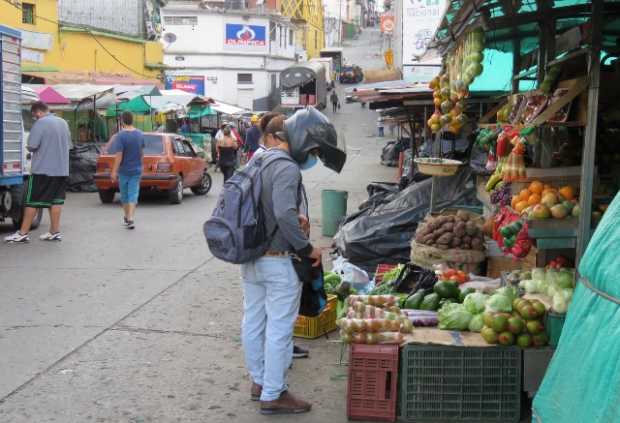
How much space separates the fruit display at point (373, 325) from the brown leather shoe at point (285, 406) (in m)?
0.50

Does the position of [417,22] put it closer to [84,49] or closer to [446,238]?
[84,49]

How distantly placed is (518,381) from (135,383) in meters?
2.66

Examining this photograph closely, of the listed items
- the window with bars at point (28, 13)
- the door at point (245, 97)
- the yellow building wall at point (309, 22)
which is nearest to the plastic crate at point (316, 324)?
the window with bars at point (28, 13)

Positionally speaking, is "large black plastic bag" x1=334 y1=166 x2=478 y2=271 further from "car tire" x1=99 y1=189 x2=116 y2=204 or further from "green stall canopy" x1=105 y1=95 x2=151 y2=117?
"green stall canopy" x1=105 y1=95 x2=151 y2=117

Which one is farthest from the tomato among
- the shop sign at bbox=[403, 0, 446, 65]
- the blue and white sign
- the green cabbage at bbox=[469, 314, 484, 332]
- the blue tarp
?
the blue and white sign

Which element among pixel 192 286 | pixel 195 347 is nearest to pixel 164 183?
pixel 192 286

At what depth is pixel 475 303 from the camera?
212 inches

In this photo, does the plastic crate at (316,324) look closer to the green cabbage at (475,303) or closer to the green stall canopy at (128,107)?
the green cabbage at (475,303)

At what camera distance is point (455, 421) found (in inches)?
190

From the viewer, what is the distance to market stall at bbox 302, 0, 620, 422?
483 centimetres

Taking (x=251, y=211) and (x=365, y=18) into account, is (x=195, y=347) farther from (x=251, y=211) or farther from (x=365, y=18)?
(x=365, y=18)

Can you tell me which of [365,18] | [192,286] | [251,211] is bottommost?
[192,286]

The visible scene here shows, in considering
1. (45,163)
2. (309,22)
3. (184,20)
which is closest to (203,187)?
(45,163)

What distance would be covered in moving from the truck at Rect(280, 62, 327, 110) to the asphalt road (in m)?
38.8
